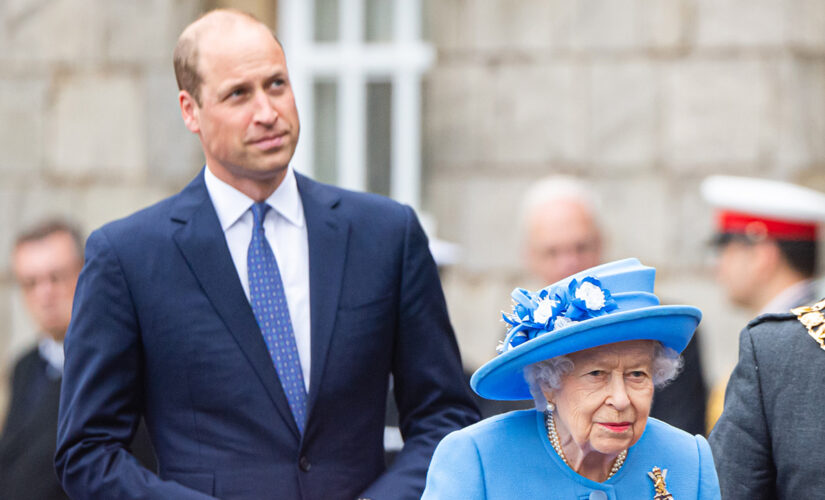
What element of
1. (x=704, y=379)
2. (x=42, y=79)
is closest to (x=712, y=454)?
(x=704, y=379)

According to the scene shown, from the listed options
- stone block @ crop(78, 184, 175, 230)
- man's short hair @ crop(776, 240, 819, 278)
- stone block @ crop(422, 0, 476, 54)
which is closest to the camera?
man's short hair @ crop(776, 240, 819, 278)

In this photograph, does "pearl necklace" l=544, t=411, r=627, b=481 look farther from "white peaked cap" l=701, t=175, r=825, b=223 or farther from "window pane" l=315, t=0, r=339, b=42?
"window pane" l=315, t=0, r=339, b=42

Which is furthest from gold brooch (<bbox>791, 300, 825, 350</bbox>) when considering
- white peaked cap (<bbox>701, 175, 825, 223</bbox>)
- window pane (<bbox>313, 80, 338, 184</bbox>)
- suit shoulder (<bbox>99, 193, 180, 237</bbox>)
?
window pane (<bbox>313, 80, 338, 184</bbox>)

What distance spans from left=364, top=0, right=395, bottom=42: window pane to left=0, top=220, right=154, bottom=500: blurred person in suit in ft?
8.52

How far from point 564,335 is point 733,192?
3.46m

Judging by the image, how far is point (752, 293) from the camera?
5.87 meters

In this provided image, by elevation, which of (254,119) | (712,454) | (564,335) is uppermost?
(254,119)

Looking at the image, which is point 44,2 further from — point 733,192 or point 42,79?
point 733,192

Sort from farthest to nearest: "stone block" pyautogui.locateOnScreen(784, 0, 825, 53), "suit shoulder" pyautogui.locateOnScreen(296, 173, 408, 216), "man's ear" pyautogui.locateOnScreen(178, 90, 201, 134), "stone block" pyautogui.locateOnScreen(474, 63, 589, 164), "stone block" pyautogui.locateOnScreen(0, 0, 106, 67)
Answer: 1. "stone block" pyautogui.locateOnScreen(0, 0, 106, 67)
2. "stone block" pyautogui.locateOnScreen(474, 63, 589, 164)
3. "stone block" pyautogui.locateOnScreen(784, 0, 825, 53)
4. "suit shoulder" pyautogui.locateOnScreen(296, 173, 408, 216)
5. "man's ear" pyautogui.locateOnScreen(178, 90, 201, 134)

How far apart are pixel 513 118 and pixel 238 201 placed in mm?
4445

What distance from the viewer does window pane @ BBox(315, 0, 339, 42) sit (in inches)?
331

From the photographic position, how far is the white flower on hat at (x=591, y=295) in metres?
3.15

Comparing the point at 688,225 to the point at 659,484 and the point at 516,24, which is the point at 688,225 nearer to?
the point at 516,24

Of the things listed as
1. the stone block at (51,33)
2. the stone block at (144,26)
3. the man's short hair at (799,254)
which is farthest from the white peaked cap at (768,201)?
the stone block at (51,33)
